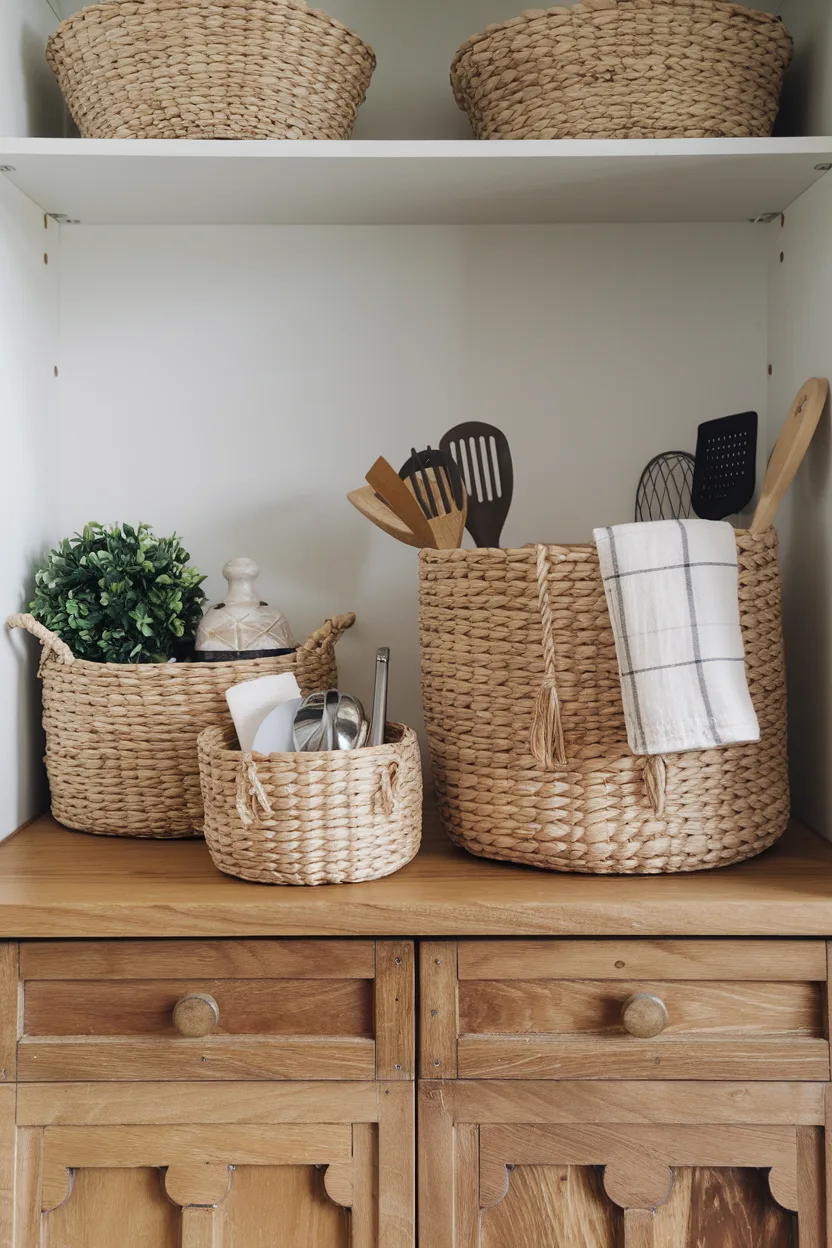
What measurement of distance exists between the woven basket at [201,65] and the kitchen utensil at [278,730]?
0.60 m

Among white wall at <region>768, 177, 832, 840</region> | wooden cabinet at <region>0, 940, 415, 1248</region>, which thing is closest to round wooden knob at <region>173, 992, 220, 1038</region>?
wooden cabinet at <region>0, 940, 415, 1248</region>

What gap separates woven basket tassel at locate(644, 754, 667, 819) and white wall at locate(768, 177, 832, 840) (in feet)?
0.86

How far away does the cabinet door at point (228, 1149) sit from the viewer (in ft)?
2.86

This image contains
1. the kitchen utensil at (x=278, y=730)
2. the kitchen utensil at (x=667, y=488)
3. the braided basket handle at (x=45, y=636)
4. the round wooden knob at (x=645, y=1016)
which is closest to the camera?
the round wooden knob at (x=645, y=1016)

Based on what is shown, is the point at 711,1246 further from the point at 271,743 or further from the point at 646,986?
the point at 271,743

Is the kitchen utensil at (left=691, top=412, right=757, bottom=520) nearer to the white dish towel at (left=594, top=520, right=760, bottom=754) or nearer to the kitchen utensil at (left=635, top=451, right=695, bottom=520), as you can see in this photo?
the kitchen utensil at (left=635, top=451, right=695, bottom=520)

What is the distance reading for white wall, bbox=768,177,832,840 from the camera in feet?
3.56

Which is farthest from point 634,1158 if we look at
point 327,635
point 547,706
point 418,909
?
point 327,635

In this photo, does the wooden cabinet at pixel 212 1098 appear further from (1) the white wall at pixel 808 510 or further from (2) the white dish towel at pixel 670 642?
(1) the white wall at pixel 808 510

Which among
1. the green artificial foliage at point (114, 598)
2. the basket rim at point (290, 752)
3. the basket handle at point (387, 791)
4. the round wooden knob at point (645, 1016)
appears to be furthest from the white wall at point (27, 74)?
the round wooden knob at point (645, 1016)

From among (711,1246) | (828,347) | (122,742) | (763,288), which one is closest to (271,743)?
(122,742)

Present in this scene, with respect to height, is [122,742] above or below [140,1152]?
above

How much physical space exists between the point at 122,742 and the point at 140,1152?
0.40m

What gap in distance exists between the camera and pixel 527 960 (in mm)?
881
